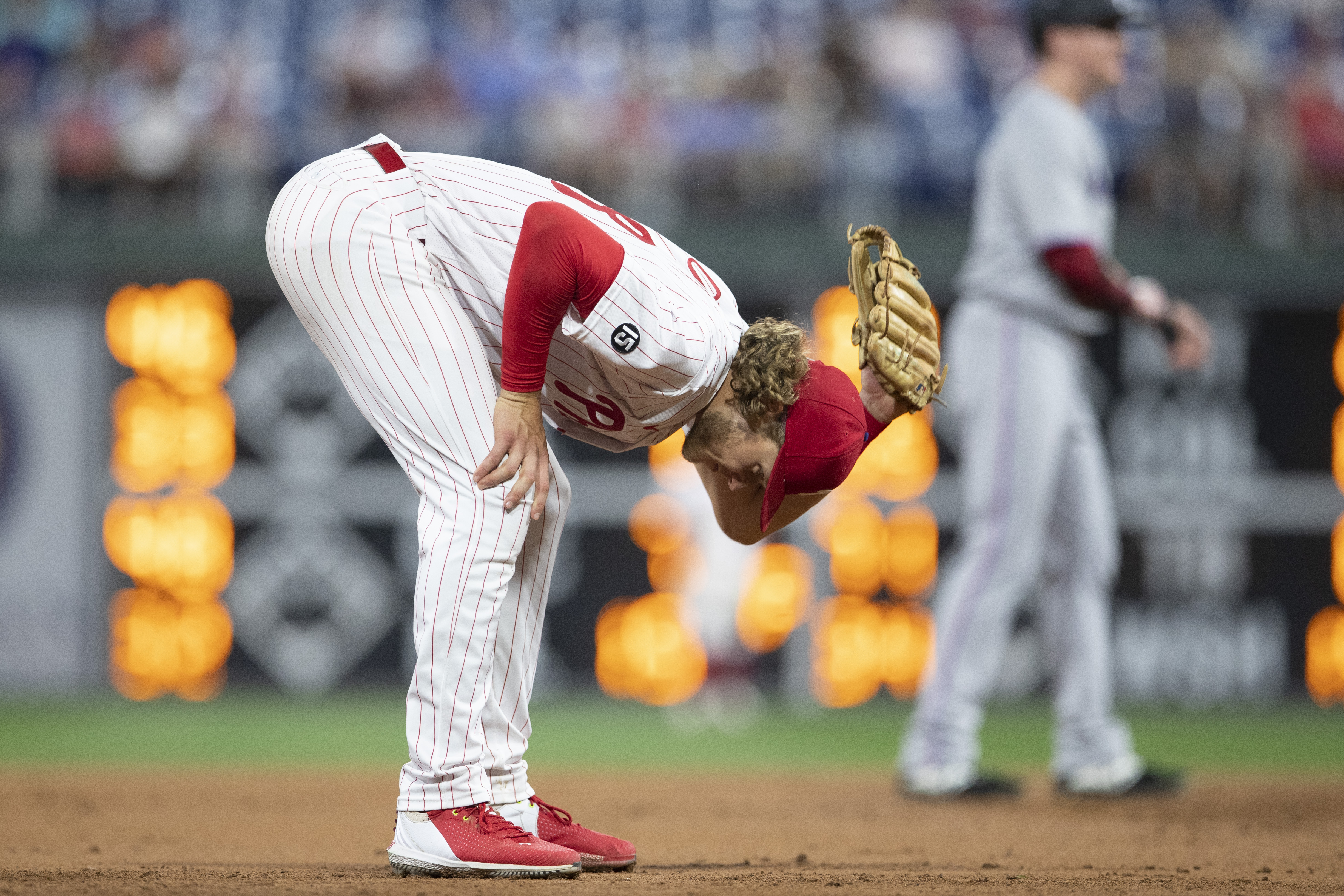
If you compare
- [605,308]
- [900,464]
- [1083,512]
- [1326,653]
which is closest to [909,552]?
[900,464]

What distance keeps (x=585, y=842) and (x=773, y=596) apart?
180 inches

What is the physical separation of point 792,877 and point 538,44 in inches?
334

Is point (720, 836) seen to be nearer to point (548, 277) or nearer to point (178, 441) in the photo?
point (548, 277)

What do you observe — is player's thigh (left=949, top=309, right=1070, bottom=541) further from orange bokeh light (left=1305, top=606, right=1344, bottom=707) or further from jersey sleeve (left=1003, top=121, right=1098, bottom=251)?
orange bokeh light (left=1305, top=606, right=1344, bottom=707)

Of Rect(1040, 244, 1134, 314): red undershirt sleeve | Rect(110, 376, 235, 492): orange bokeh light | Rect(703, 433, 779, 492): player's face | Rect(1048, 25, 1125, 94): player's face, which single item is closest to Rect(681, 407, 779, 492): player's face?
Rect(703, 433, 779, 492): player's face

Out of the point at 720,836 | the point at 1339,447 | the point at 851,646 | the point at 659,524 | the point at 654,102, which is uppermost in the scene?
the point at 654,102

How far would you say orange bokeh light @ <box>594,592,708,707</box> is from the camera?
24.0 feet

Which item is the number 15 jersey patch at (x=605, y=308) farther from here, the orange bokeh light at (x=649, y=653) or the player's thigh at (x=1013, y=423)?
the orange bokeh light at (x=649, y=653)

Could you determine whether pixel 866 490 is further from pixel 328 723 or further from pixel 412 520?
pixel 328 723

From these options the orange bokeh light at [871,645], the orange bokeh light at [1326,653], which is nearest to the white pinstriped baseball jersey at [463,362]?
the orange bokeh light at [871,645]

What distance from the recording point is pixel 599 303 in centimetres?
242

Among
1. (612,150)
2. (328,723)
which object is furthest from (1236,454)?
(328,723)

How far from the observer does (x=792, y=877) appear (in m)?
2.69

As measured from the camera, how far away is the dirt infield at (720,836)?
2.57 m
